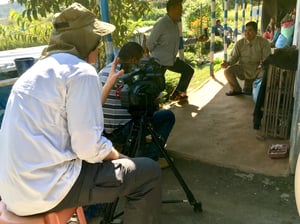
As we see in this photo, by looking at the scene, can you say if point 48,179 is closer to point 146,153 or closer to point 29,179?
point 29,179

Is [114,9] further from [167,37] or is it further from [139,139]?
[139,139]

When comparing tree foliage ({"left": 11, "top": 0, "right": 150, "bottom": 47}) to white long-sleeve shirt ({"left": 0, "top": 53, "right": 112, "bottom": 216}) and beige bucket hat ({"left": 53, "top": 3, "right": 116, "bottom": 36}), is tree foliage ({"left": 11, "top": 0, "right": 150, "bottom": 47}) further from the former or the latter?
white long-sleeve shirt ({"left": 0, "top": 53, "right": 112, "bottom": 216})

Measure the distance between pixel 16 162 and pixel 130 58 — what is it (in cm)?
139

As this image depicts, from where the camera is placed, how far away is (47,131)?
1440 mm

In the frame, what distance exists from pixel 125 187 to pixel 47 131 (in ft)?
1.63

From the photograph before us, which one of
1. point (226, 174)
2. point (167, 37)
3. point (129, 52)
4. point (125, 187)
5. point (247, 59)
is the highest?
point (129, 52)

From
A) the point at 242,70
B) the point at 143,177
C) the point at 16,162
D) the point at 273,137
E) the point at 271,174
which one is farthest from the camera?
the point at 242,70

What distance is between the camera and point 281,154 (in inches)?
119

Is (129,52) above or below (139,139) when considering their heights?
above

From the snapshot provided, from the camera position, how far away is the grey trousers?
62.1 inches

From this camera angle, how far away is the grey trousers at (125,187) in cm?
158

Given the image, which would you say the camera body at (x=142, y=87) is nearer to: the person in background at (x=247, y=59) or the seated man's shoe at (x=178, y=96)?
the seated man's shoe at (x=178, y=96)

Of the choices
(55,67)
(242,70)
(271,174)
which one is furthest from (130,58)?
(242,70)

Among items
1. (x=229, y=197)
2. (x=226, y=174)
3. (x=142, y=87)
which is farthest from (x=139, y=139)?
(x=226, y=174)
